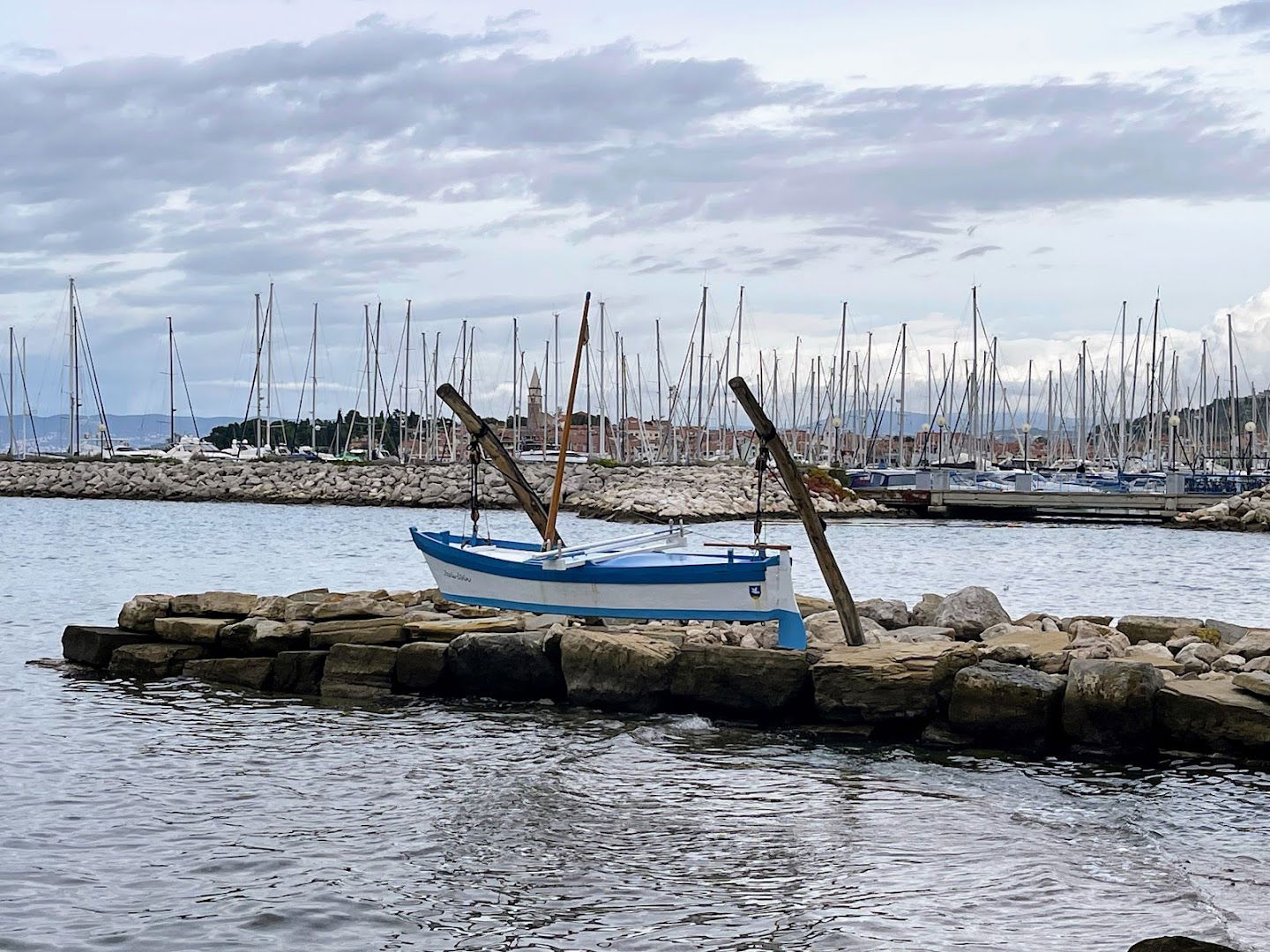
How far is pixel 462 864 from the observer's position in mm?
9805

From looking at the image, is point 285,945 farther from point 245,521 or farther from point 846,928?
point 245,521

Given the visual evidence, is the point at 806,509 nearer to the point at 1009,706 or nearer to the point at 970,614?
the point at 970,614

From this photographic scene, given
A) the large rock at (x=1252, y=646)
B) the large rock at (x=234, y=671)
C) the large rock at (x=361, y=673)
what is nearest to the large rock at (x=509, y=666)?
the large rock at (x=361, y=673)

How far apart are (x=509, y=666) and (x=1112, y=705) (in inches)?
264

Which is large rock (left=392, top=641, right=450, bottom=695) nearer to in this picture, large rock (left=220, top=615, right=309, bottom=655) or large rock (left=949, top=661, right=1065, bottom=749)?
large rock (left=220, top=615, right=309, bottom=655)

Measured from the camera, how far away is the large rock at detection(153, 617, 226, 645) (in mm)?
18156

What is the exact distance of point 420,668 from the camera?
54.4 feet

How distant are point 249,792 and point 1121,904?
7109 millimetres

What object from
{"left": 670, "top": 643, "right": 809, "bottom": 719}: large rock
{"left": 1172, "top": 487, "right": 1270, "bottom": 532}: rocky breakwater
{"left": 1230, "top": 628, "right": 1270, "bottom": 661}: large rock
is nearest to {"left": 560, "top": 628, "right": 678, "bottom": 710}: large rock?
{"left": 670, "top": 643, "right": 809, "bottom": 719}: large rock

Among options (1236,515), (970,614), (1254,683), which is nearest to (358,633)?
(970,614)

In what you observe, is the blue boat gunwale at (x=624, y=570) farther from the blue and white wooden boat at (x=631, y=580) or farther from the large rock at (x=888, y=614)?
the large rock at (x=888, y=614)

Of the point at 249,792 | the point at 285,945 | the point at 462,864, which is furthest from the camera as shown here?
the point at 249,792

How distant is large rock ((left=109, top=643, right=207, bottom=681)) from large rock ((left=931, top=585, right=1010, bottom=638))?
953 cm

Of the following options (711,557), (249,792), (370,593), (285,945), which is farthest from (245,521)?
(285,945)
